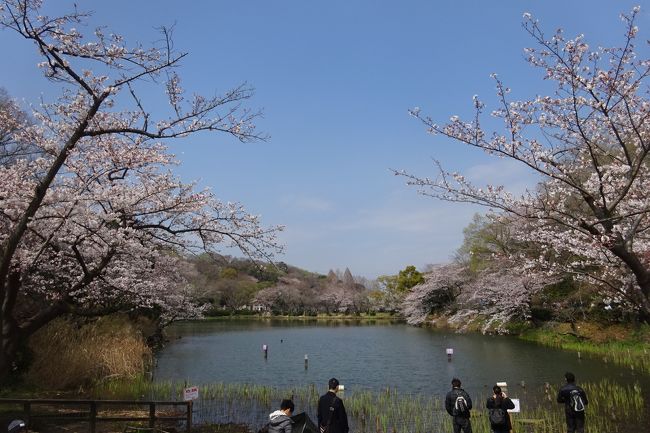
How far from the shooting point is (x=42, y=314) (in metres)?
7.48

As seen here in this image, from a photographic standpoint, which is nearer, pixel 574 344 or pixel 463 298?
pixel 574 344

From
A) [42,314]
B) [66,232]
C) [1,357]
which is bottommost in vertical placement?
[1,357]

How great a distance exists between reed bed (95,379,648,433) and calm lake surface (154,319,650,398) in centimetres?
110

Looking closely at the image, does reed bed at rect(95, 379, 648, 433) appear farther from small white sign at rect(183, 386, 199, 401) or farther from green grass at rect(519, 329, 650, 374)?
green grass at rect(519, 329, 650, 374)

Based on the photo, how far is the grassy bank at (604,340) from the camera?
1821cm

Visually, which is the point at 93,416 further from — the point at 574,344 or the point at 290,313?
the point at 290,313

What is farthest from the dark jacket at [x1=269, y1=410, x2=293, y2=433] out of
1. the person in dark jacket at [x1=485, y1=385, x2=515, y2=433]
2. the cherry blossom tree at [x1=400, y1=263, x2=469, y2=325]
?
the cherry blossom tree at [x1=400, y1=263, x2=469, y2=325]

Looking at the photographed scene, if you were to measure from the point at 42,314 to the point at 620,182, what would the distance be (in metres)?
9.15

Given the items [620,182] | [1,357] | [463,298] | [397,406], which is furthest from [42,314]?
[463,298]

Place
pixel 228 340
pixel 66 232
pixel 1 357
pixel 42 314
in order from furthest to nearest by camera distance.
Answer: pixel 228 340 < pixel 66 232 < pixel 42 314 < pixel 1 357

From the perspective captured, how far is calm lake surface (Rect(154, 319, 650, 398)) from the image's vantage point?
15.5 m

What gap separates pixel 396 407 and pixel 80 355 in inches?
348

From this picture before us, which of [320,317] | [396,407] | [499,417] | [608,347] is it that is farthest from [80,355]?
[320,317]

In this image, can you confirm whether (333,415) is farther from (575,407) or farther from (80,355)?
(80,355)
